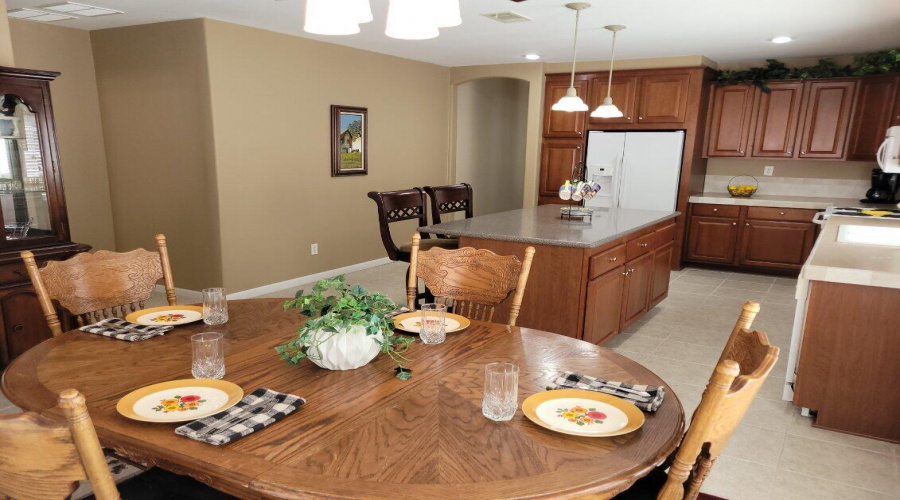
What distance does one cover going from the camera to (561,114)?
21.0ft

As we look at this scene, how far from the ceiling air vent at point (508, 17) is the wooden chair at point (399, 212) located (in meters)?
1.37

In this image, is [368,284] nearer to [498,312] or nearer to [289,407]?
[498,312]

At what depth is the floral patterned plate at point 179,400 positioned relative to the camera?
3.94ft

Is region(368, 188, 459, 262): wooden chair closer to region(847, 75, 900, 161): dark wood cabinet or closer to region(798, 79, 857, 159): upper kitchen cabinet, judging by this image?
region(798, 79, 857, 159): upper kitchen cabinet

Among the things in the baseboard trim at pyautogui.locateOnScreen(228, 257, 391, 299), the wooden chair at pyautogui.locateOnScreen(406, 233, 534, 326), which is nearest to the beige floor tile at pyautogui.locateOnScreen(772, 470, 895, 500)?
the wooden chair at pyautogui.locateOnScreen(406, 233, 534, 326)

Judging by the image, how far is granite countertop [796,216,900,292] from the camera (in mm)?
2455

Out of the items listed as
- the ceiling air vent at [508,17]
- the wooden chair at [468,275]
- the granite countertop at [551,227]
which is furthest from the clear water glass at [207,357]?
the ceiling air vent at [508,17]

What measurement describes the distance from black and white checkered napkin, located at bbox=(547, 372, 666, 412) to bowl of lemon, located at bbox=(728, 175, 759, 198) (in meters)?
5.36

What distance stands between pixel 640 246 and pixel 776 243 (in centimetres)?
280

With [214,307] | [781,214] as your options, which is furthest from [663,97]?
[214,307]

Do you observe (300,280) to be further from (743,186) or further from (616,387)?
(743,186)

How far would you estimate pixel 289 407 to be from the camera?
1.24m

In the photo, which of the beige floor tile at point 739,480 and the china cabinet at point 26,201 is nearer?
the beige floor tile at point 739,480

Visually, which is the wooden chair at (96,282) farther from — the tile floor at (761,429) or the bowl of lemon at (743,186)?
the bowl of lemon at (743,186)
